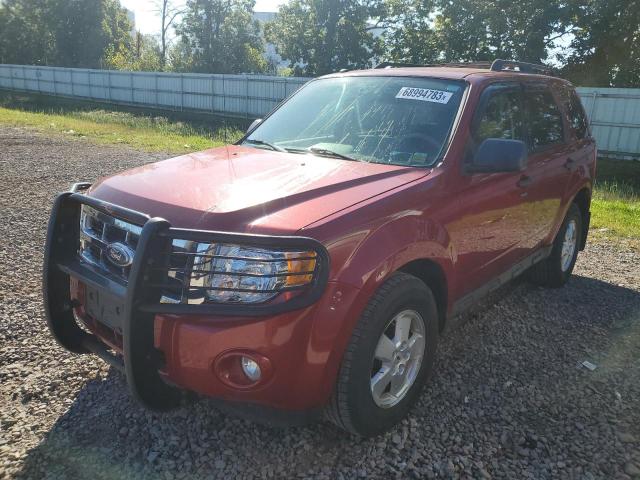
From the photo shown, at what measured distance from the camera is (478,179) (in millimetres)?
3371

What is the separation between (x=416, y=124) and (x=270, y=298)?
5.62 ft

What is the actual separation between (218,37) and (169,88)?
18.4 m

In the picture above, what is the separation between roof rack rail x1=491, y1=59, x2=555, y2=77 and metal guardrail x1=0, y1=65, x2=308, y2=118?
14.1 meters

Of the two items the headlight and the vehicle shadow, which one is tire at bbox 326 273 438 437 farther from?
the headlight

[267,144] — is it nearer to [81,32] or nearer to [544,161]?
[544,161]

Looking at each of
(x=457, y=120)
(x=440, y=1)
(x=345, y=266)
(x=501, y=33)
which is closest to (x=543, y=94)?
(x=457, y=120)

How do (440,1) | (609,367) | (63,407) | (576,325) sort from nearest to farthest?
1. (63,407)
2. (609,367)
3. (576,325)
4. (440,1)

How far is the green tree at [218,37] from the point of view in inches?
1689

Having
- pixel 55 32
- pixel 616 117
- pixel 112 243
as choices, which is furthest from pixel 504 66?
pixel 55 32

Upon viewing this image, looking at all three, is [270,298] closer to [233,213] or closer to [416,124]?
[233,213]

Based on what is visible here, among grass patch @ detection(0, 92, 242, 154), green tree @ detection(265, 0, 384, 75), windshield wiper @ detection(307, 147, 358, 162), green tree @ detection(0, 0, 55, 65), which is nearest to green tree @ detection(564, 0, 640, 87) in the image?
green tree @ detection(265, 0, 384, 75)

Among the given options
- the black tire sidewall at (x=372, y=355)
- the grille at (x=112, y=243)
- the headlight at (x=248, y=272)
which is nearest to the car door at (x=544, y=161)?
the black tire sidewall at (x=372, y=355)

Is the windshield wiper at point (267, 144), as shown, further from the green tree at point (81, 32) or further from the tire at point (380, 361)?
the green tree at point (81, 32)

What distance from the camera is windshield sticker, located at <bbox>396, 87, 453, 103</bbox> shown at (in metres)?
3.53
